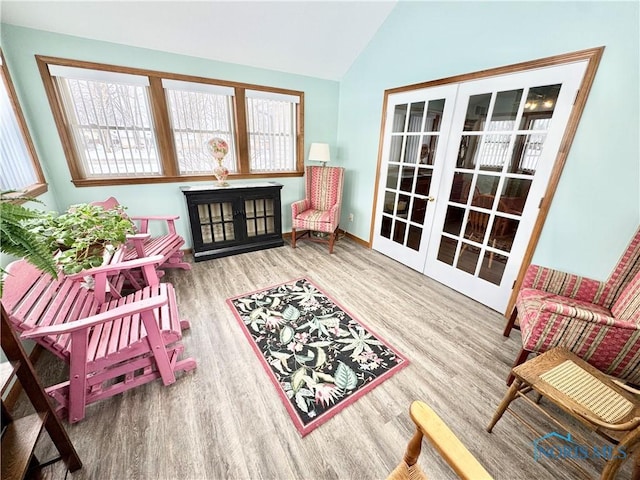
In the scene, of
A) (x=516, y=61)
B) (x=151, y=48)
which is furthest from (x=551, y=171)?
(x=151, y=48)

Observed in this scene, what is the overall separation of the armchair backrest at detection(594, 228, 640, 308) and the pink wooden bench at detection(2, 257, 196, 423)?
8.97 feet

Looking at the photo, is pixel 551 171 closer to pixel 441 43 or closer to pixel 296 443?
pixel 441 43

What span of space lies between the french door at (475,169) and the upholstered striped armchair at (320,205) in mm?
685

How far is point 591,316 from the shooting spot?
129 centimetres

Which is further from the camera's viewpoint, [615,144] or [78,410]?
[615,144]

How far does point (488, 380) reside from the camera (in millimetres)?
1637

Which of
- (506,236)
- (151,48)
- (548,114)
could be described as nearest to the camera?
(548,114)

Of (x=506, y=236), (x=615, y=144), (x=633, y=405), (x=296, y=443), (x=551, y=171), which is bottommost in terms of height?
(x=296, y=443)

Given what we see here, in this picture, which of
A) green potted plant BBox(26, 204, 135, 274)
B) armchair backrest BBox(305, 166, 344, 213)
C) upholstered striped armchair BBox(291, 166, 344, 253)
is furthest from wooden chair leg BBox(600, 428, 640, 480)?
armchair backrest BBox(305, 166, 344, 213)

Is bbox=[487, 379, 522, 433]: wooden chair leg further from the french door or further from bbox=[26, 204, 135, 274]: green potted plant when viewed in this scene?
bbox=[26, 204, 135, 274]: green potted plant

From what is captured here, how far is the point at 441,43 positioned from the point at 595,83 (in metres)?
Answer: 1.28

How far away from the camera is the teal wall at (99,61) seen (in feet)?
7.03

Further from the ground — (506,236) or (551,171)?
(551,171)

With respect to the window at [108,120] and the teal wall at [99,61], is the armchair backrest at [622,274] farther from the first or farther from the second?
the window at [108,120]
